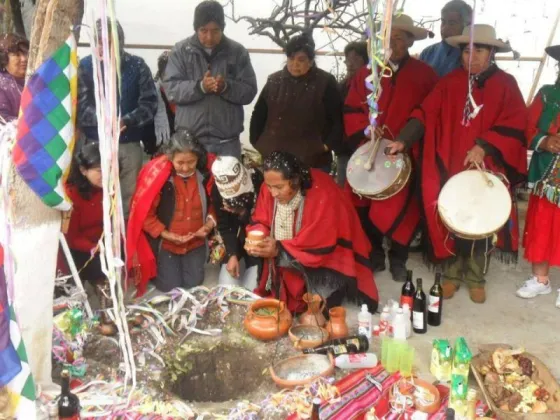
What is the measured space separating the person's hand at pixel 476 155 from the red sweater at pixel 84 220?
2456mm

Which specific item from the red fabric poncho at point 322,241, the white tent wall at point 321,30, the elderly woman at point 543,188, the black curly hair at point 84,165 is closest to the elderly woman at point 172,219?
the black curly hair at point 84,165

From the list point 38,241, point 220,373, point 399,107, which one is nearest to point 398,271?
point 399,107

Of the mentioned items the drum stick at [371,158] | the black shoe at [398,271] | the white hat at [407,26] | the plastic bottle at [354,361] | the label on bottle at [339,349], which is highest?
the white hat at [407,26]

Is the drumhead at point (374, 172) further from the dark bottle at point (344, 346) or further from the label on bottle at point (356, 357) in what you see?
the label on bottle at point (356, 357)

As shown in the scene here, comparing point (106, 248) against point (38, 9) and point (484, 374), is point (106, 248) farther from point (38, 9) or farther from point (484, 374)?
point (484, 374)

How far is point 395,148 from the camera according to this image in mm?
4230

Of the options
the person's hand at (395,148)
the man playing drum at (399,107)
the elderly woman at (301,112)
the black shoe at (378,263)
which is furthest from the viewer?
the elderly woman at (301,112)

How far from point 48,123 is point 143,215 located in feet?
4.82

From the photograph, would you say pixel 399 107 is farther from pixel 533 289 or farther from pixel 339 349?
pixel 339 349

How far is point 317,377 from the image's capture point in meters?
3.21

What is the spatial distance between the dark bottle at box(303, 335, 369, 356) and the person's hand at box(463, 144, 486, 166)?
1.42m

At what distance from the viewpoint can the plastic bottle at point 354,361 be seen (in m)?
3.39

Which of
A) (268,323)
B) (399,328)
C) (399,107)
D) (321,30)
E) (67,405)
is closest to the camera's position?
(67,405)

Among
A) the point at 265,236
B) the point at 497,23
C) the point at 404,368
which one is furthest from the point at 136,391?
the point at 497,23
